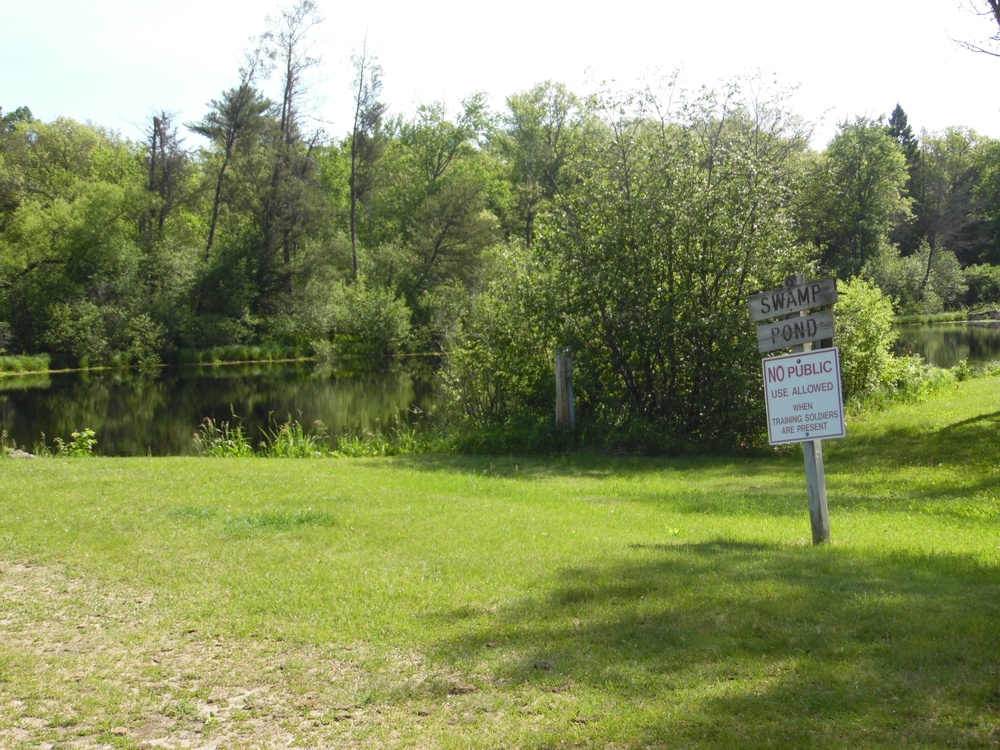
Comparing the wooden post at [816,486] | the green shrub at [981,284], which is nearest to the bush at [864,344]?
the wooden post at [816,486]

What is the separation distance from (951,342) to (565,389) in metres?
41.0

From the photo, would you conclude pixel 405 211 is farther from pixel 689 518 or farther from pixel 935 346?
pixel 689 518

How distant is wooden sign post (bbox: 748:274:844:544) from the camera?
7.89 m

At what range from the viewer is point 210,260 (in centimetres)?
6094

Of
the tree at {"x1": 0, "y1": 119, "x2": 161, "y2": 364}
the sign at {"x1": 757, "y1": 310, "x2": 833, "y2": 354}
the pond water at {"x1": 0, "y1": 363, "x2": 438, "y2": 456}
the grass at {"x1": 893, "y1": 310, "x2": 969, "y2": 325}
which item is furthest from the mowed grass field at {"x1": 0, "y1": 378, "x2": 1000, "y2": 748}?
the grass at {"x1": 893, "y1": 310, "x2": 969, "y2": 325}

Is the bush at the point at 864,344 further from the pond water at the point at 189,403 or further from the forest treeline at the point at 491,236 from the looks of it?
the pond water at the point at 189,403

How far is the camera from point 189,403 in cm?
3525

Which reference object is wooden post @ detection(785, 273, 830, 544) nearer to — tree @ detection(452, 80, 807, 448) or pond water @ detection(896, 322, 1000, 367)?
tree @ detection(452, 80, 807, 448)

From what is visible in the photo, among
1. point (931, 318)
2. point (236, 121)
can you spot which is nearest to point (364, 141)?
point (236, 121)

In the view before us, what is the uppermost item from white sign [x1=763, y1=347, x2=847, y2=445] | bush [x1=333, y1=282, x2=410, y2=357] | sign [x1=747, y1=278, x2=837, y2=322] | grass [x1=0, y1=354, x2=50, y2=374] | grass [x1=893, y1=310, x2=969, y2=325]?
grass [x1=893, y1=310, x2=969, y2=325]

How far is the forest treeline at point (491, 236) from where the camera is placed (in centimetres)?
1717

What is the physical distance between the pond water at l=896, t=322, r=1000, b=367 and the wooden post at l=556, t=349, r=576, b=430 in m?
17.4

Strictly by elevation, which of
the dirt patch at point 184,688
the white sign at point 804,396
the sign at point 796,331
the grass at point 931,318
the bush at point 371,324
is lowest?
the dirt patch at point 184,688

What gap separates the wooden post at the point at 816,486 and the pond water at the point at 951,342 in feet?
79.4
